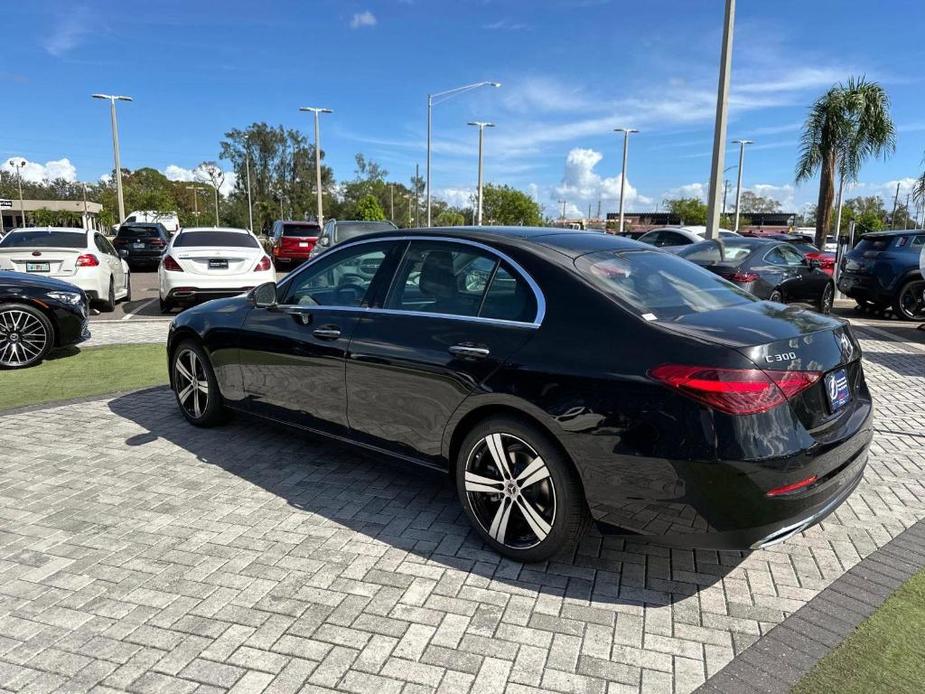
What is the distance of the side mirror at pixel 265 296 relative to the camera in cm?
449

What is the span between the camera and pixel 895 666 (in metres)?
2.49

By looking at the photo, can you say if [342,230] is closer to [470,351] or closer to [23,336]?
[23,336]

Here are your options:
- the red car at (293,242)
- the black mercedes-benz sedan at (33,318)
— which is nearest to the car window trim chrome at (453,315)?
the black mercedes-benz sedan at (33,318)

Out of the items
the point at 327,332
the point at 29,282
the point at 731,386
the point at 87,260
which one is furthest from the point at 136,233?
the point at 731,386

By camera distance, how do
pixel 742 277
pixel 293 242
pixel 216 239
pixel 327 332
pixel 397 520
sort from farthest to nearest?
pixel 293 242, pixel 216 239, pixel 742 277, pixel 327 332, pixel 397 520

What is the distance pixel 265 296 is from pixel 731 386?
3.14m

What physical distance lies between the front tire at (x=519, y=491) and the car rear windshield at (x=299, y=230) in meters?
20.0

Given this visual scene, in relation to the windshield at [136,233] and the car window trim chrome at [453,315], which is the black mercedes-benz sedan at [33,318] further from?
the windshield at [136,233]

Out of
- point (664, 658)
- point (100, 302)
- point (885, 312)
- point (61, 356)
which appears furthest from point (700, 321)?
point (885, 312)

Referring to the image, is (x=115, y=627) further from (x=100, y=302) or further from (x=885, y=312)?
(x=885, y=312)

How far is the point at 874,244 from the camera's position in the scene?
13023mm

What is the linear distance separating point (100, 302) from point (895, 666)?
12.4 metres

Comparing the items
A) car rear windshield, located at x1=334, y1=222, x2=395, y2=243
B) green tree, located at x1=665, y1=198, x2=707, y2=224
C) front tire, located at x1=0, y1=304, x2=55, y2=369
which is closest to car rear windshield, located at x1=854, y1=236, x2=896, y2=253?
car rear windshield, located at x1=334, y1=222, x2=395, y2=243

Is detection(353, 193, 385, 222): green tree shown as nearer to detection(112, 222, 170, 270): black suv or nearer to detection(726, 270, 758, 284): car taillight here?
detection(112, 222, 170, 270): black suv
